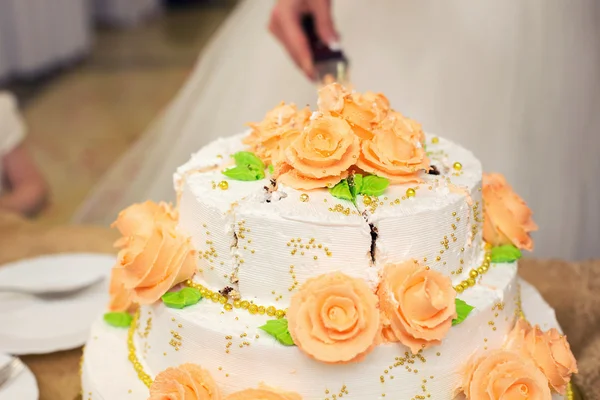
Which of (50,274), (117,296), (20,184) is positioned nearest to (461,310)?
(117,296)

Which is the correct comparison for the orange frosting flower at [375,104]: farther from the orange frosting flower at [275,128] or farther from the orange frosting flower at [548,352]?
the orange frosting flower at [548,352]

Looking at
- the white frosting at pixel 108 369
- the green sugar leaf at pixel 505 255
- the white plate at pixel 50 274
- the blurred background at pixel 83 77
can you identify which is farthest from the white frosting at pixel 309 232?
the blurred background at pixel 83 77

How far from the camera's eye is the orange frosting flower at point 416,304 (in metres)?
1.06

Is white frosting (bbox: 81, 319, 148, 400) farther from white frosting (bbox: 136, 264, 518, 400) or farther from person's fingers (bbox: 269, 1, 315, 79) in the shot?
person's fingers (bbox: 269, 1, 315, 79)

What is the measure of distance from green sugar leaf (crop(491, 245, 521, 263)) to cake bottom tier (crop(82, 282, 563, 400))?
17 cm

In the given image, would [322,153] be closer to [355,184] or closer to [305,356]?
[355,184]

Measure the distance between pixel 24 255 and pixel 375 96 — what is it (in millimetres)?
1127

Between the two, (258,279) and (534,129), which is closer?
(258,279)

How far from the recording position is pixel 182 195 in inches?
50.3

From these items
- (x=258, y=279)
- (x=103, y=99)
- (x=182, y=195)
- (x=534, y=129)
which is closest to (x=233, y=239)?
(x=258, y=279)

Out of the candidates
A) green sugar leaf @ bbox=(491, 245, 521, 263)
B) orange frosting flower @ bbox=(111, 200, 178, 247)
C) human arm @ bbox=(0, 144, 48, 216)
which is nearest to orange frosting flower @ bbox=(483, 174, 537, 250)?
green sugar leaf @ bbox=(491, 245, 521, 263)

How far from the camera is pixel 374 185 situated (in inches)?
45.5

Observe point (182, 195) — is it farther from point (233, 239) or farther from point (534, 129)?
point (534, 129)

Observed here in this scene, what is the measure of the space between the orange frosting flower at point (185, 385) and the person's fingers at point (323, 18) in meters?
1.16
